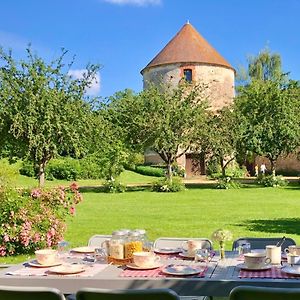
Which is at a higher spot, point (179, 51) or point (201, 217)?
point (179, 51)

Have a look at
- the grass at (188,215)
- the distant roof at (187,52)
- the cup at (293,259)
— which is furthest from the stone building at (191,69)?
the cup at (293,259)

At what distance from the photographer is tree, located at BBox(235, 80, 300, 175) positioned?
28453mm

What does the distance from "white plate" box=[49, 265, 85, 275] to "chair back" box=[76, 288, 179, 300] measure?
650mm

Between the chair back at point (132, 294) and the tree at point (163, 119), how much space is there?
2377 centimetres

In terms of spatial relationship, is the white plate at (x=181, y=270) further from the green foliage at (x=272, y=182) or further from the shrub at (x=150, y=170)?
the shrub at (x=150, y=170)

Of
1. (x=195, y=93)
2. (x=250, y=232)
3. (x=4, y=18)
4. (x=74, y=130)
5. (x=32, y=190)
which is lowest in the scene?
(x=250, y=232)

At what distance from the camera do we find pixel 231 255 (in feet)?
13.8

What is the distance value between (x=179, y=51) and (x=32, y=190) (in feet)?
107

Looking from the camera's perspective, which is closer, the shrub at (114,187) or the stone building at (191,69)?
the shrub at (114,187)

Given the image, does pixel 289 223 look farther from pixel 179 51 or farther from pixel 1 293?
pixel 179 51

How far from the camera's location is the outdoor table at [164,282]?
3242mm

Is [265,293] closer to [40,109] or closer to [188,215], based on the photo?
[188,215]

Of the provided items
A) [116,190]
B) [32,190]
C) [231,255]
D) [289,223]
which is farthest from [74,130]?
[231,255]

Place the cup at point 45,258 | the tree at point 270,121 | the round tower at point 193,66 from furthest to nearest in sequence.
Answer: the round tower at point 193,66 → the tree at point 270,121 → the cup at point 45,258
